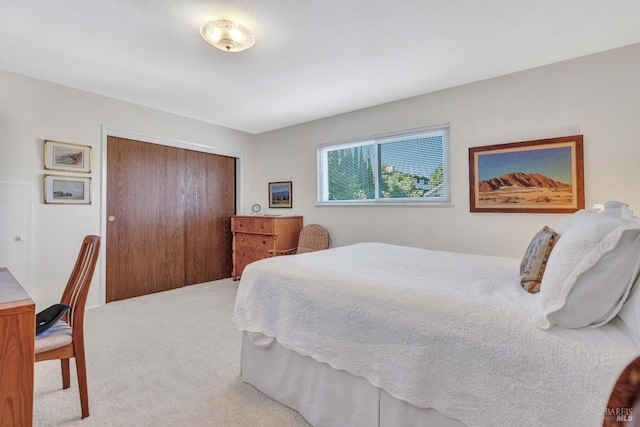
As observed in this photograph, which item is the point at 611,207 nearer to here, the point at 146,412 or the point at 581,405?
the point at 581,405

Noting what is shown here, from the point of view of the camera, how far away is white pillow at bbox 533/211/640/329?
2.95 feet

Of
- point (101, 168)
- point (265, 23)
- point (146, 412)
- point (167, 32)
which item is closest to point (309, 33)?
point (265, 23)

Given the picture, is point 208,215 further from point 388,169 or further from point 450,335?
point 450,335

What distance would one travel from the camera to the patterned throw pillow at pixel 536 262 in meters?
1.31

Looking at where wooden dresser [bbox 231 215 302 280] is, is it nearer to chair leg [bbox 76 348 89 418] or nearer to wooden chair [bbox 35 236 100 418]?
wooden chair [bbox 35 236 100 418]

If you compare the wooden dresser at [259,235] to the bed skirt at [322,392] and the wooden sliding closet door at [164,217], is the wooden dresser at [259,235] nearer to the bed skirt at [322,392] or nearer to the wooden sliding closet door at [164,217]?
the wooden sliding closet door at [164,217]

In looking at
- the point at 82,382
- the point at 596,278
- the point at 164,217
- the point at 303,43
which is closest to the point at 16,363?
the point at 82,382

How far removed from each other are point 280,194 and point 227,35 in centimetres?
Answer: 288

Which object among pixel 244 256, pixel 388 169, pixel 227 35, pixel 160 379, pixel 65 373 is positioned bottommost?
pixel 160 379

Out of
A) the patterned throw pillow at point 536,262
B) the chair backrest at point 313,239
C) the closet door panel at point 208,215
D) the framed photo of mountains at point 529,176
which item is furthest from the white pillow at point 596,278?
the closet door panel at point 208,215

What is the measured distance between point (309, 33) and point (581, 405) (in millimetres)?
2475

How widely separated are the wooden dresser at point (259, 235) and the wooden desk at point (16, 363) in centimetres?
298

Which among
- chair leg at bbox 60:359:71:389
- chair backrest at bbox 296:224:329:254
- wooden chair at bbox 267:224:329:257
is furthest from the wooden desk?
chair backrest at bbox 296:224:329:254

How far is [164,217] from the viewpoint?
13.3 ft
